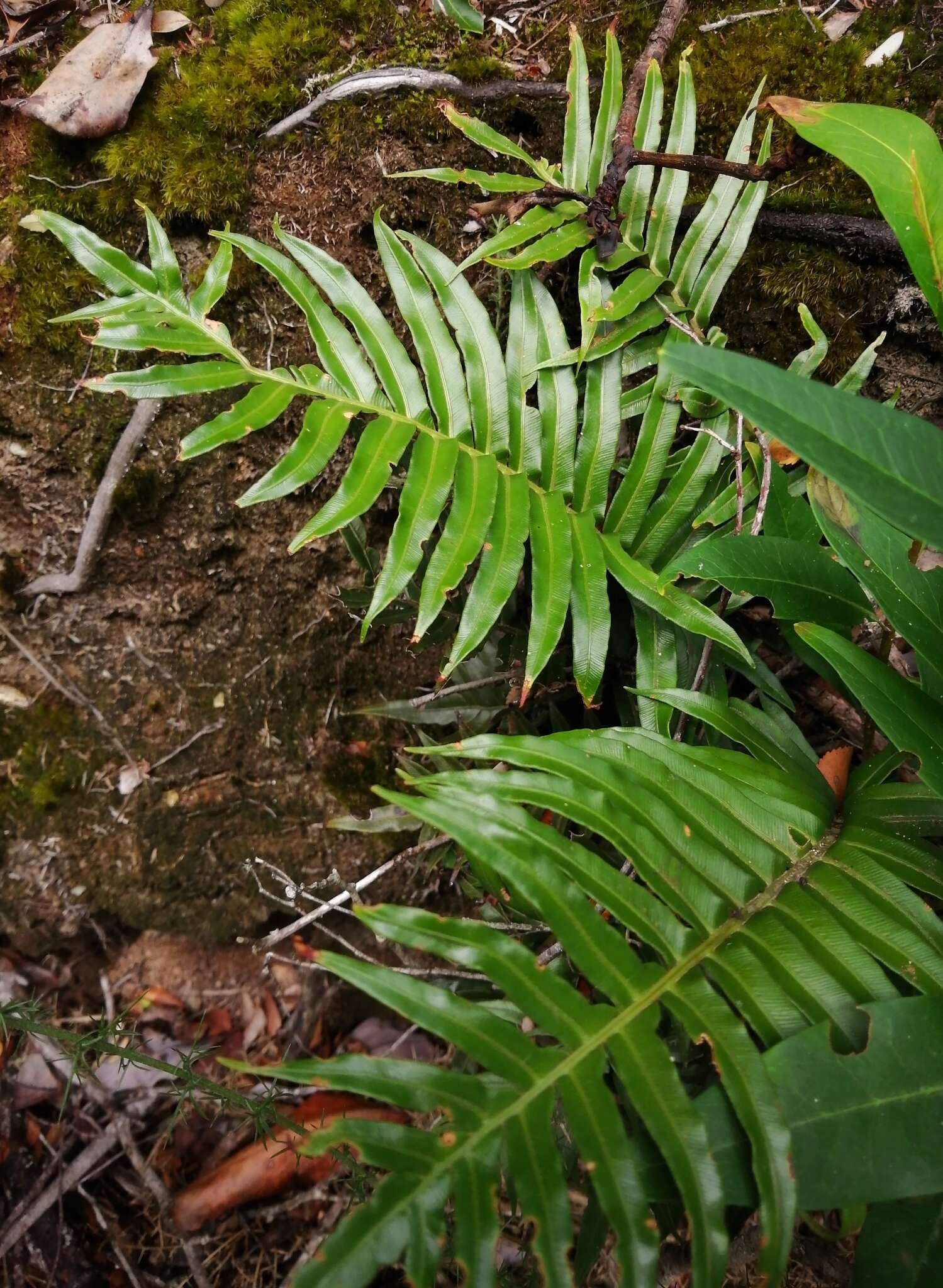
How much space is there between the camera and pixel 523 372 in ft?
5.25

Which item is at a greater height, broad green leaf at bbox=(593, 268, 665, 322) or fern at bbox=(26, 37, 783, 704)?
broad green leaf at bbox=(593, 268, 665, 322)

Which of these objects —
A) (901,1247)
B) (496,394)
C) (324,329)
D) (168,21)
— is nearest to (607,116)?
(496,394)

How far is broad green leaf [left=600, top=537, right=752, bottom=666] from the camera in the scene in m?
1.39

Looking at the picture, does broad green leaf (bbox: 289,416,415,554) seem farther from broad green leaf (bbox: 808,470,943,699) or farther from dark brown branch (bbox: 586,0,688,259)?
broad green leaf (bbox: 808,470,943,699)

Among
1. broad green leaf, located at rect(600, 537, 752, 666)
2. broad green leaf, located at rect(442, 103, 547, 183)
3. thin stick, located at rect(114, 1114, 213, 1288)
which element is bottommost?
thin stick, located at rect(114, 1114, 213, 1288)

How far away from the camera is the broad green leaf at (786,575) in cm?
130

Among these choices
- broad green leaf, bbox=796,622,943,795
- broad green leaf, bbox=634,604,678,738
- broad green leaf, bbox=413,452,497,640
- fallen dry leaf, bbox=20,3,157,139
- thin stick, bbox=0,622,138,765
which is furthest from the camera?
thin stick, bbox=0,622,138,765

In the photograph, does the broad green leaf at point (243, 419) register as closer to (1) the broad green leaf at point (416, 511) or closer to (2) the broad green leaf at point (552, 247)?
(1) the broad green leaf at point (416, 511)

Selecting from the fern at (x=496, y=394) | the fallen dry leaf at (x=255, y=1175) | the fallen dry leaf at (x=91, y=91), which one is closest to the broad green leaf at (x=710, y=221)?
the fern at (x=496, y=394)

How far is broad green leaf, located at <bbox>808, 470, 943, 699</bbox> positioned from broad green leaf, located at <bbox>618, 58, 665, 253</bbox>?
0.82m

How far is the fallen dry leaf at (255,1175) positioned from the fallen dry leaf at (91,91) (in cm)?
241

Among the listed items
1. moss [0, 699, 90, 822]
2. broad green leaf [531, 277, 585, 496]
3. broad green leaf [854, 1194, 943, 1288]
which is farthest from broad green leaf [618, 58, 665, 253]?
moss [0, 699, 90, 822]

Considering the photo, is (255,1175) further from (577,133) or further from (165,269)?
(577,133)

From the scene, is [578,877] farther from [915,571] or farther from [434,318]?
[434,318]
